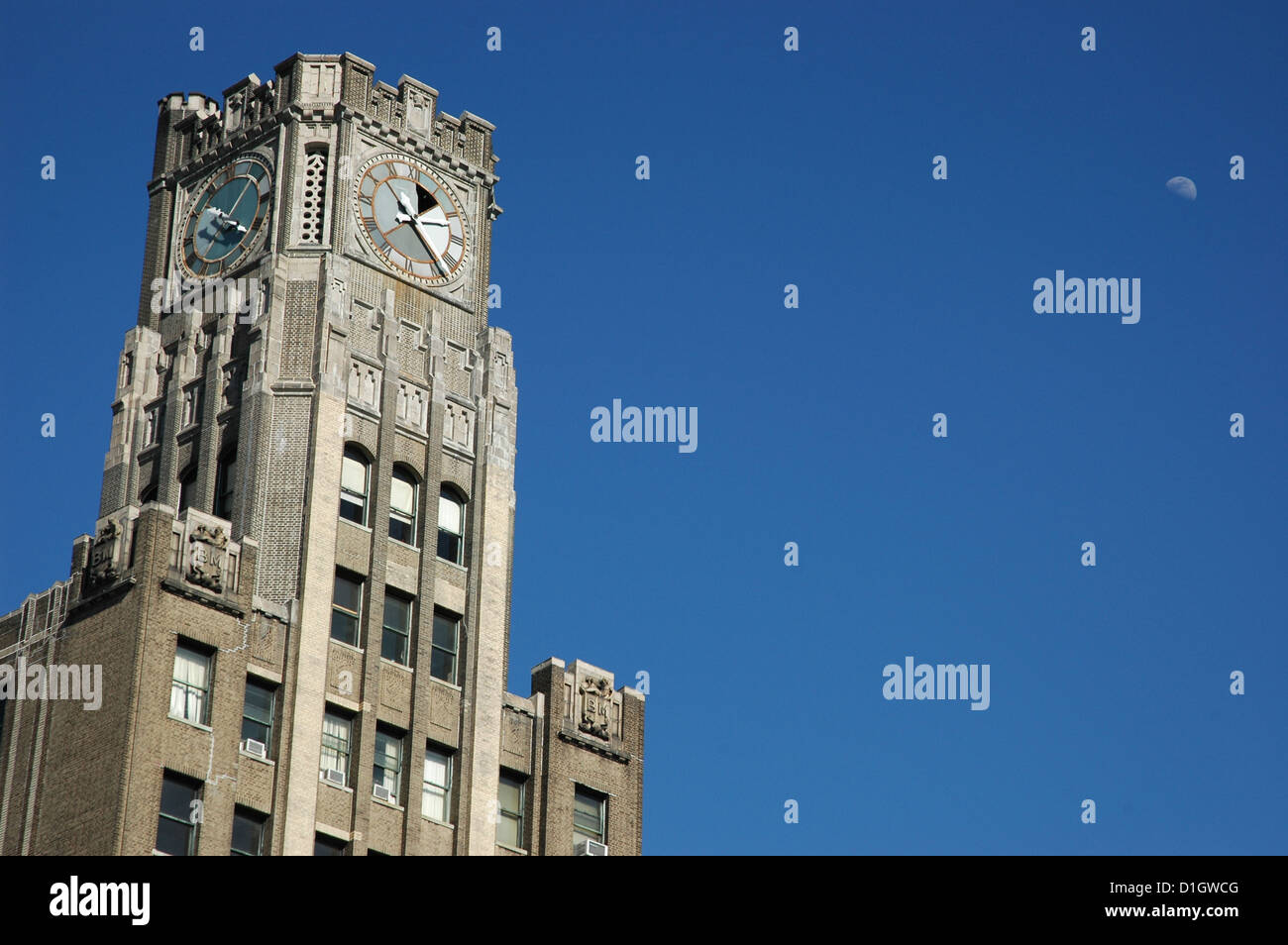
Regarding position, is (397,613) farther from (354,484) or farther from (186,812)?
(186,812)

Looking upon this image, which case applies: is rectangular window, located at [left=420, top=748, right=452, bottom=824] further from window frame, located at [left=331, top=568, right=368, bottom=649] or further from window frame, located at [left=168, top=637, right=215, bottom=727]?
window frame, located at [left=168, top=637, right=215, bottom=727]

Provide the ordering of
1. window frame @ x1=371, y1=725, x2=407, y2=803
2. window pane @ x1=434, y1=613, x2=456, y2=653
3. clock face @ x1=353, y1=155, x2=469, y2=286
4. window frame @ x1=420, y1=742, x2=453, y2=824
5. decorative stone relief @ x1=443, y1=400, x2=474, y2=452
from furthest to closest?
clock face @ x1=353, y1=155, x2=469, y2=286
decorative stone relief @ x1=443, y1=400, x2=474, y2=452
window pane @ x1=434, y1=613, x2=456, y2=653
window frame @ x1=420, y1=742, x2=453, y2=824
window frame @ x1=371, y1=725, x2=407, y2=803

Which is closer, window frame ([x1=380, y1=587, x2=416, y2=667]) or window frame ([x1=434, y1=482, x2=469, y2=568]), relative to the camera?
window frame ([x1=380, y1=587, x2=416, y2=667])

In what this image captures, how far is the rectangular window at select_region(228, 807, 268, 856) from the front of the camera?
2272 inches

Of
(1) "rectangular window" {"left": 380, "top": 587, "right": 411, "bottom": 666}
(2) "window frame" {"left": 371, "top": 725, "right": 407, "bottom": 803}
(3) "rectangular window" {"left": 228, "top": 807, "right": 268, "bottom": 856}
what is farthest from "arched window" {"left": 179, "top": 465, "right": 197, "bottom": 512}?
(3) "rectangular window" {"left": 228, "top": 807, "right": 268, "bottom": 856}

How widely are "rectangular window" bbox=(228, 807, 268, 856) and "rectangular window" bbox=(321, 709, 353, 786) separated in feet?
8.22

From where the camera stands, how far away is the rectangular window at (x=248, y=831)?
57719 millimetres

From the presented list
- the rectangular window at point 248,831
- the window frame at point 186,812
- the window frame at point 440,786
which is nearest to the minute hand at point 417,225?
the window frame at point 440,786

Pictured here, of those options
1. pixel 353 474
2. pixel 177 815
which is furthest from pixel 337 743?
pixel 353 474

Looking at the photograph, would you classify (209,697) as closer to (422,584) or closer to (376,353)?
(422,584)

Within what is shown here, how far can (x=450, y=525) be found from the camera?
219 feet

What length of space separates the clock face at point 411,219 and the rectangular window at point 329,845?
17.1m

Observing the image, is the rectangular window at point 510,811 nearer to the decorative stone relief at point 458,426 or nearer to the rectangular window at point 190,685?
the rectangular window at point 190,685
